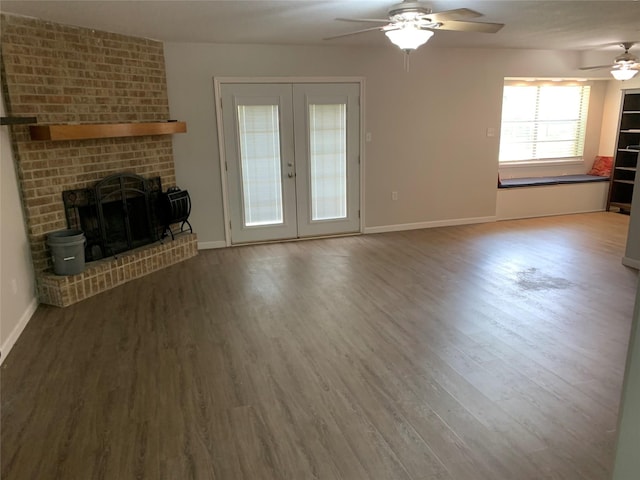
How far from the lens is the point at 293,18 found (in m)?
3.94

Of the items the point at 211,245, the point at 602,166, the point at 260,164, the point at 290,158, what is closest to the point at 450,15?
the point at 290,158

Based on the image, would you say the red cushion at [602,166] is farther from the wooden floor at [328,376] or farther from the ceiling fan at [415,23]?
the ceiling fan at [415,23]

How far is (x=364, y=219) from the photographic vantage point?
630 cm

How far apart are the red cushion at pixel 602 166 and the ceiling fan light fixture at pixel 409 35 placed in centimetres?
583

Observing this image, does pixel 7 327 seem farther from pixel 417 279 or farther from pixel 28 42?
pixel 417 279

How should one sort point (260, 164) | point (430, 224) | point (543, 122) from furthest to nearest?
1. point (543, 122)
2. point (430, 224)
3. point (260, 164)

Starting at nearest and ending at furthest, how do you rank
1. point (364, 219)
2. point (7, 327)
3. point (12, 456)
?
point (12, 456), point (7, 327), point (364, 219)

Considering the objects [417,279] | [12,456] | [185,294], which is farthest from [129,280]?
[417,279]

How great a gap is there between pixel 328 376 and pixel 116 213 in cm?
302

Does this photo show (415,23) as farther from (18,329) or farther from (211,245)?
(18,329)

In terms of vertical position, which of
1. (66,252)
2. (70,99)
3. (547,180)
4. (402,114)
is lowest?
(66,252)

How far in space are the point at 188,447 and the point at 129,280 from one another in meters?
2.73

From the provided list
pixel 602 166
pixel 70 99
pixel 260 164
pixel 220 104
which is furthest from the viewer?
pixel 602 166

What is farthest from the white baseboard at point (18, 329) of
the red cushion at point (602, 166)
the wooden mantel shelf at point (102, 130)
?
the red cushion at point (602, 166)
